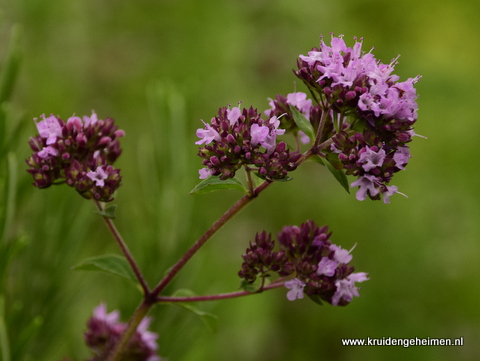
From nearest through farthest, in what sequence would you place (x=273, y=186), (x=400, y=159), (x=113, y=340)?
(x=400, y=159)
(x=113, y=340)
(x=273, y=186)

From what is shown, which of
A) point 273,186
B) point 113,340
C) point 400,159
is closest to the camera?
point 400,159

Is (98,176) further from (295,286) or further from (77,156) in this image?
(295,286)

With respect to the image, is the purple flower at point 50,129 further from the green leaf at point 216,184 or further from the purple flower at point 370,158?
the purple flower at point 370,158

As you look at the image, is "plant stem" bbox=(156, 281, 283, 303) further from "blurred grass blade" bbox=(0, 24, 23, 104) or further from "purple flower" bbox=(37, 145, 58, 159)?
"blurred grass blade" bbox=(0, 24, 23, 104)

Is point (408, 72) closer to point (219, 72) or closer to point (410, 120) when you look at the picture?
point (219, 72)

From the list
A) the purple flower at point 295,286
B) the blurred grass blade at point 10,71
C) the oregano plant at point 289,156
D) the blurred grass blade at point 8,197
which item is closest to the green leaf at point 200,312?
the oregano plant at point 289,156

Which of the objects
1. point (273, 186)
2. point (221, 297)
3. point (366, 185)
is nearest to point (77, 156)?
point (221, 297)
